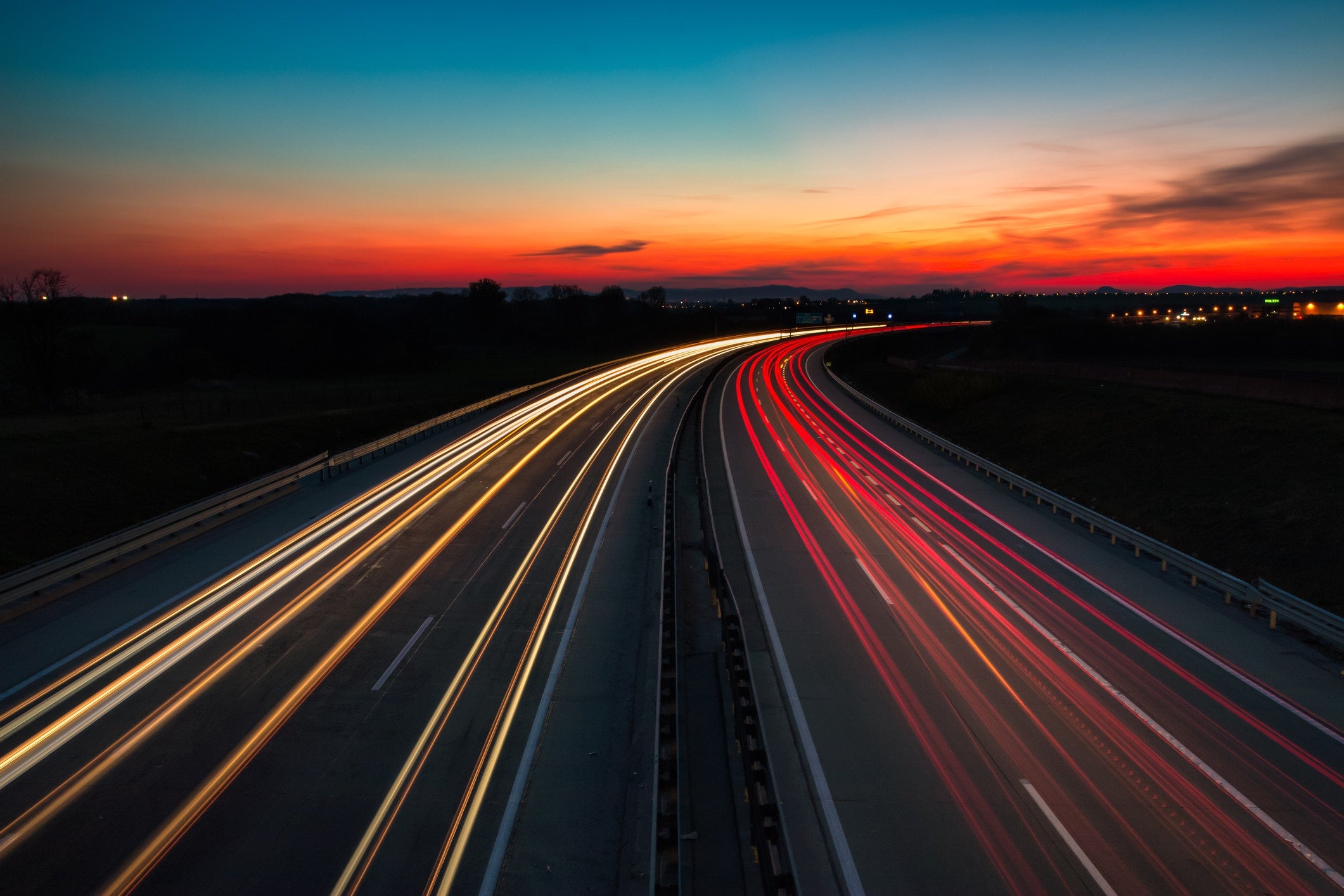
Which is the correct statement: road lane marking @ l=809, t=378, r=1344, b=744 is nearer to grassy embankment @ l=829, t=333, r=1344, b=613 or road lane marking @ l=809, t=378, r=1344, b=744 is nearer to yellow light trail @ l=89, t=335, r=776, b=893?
grassy embankment @ l=829, t=333, r=1344, b=613

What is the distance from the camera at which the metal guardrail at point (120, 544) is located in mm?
16516

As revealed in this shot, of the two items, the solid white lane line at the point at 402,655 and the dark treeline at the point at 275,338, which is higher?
the dark treeline at the point at 275,338

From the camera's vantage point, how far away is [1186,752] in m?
11.3

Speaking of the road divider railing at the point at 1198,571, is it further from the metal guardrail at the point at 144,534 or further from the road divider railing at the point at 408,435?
the road divider railing at the point at 408,435

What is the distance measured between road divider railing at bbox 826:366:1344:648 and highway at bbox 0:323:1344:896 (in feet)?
2.12

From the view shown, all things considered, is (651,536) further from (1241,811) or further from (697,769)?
(1241,811)

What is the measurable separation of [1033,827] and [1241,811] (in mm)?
2953

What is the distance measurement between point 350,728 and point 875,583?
491 inches

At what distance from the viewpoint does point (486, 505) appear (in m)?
26.5

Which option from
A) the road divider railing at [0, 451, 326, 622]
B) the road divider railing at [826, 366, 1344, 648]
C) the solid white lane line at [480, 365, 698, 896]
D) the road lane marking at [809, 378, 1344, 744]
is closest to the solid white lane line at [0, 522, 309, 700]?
the road divider railing at [0, 451, 326, 622]

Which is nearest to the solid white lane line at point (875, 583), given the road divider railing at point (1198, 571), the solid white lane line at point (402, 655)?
the road divider railing at point (1198, 571)

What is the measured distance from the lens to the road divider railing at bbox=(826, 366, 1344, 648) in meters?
14.8

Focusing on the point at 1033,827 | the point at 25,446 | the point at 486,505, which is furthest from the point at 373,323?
the point at 1033,827

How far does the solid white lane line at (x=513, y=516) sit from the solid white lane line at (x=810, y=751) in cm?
793
